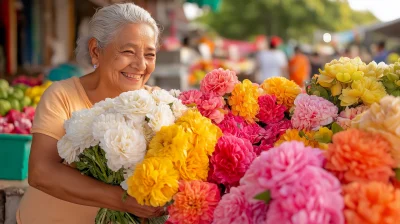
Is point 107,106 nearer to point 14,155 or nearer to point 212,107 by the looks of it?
point 212,107

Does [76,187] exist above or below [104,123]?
below

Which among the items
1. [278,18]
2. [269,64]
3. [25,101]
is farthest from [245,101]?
[278,18]

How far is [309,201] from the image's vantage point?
1.12 meters

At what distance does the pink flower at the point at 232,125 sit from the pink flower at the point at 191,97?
0.41ft

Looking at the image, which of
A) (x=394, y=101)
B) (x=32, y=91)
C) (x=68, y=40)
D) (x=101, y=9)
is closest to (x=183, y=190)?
(x=394, y=101)

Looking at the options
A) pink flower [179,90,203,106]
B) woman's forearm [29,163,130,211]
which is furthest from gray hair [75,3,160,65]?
woman's forearm [29,163,130,211]

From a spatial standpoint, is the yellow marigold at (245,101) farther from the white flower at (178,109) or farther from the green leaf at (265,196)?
the green leaf at (265,196)

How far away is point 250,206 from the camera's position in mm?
1345

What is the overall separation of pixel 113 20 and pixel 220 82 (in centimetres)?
57

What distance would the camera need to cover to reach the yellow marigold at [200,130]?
155 cm

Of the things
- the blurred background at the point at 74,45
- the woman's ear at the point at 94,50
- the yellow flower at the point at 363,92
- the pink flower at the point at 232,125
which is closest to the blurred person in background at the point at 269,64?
the blurred background at the point at 74,45

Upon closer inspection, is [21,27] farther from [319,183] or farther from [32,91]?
[319,183]

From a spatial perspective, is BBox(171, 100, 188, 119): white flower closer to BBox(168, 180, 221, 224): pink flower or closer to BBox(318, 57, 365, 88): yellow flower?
BBox(168, 180, 221, 224): pink flower

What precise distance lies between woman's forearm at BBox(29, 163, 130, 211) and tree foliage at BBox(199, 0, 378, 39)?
115ft
